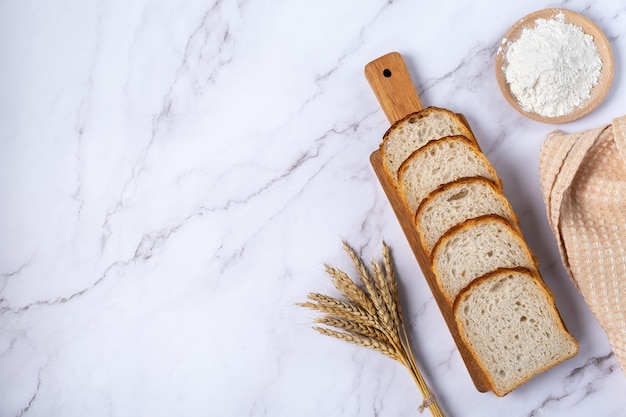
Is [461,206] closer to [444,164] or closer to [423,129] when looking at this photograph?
[444,164]

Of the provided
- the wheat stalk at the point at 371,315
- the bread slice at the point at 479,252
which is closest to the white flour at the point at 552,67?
the bread slice at the point at 479,252

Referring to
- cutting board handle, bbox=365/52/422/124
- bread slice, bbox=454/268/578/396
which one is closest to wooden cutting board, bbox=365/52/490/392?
cutting board handle, bbox=365/52/422/124

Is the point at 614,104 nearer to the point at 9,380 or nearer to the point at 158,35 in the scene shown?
the point at 158,35

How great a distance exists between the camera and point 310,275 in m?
1.82

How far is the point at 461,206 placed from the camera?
5.33 feet

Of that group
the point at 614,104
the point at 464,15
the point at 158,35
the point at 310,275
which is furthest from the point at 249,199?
the point at 614,104

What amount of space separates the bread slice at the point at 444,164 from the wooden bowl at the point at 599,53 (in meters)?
0.22

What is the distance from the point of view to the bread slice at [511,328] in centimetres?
161

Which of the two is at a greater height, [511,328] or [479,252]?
[479,252]

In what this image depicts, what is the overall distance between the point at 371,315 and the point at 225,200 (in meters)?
0.57

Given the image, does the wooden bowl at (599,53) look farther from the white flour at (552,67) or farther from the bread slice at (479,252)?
the bread slice at (479,252)

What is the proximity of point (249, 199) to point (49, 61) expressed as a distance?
0.80 m

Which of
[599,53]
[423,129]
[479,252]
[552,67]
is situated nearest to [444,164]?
[423,129]

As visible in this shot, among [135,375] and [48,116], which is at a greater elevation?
[48,116]
